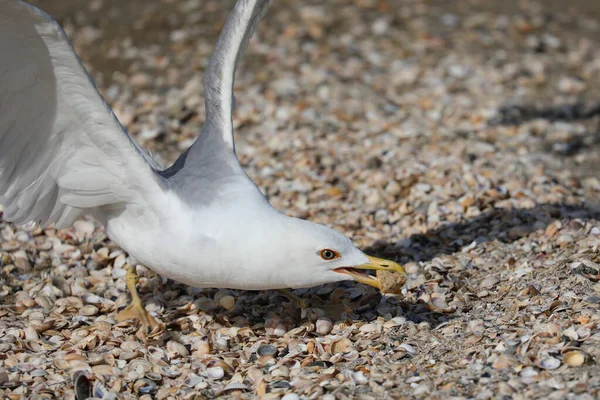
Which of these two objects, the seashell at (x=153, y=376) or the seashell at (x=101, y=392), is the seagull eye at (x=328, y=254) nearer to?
the seashell at (x=153, y=376)

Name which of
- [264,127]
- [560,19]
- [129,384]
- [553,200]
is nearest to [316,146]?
[264,127]

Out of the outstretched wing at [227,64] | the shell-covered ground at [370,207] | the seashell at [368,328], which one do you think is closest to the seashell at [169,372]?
Answer: the shell-covered ground at [370,207]

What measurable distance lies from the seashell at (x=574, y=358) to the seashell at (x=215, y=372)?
54.1 inches

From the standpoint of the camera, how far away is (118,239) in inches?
143

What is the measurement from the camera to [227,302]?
391 cm

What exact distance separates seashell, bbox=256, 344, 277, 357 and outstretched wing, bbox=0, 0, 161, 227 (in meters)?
0.84

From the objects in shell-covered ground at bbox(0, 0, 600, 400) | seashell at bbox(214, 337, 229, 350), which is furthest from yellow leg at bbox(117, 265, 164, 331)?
seashell at bbox(214, 337, 229, 350)

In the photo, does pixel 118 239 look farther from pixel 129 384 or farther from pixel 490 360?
pixel 490 360

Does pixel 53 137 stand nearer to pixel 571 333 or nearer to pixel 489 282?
pixel 489 282

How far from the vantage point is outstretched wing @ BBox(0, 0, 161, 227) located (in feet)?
10.2

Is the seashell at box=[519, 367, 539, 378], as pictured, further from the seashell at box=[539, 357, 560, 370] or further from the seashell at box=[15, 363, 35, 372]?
the seashell at box=[15, 363, 35, 372]

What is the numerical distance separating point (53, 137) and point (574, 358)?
228 centimetres

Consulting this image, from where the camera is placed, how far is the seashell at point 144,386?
3293 mm

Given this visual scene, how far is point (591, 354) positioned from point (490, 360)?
1.24ft
